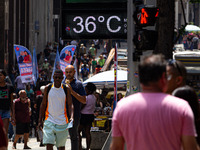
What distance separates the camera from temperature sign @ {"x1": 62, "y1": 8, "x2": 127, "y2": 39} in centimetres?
1150

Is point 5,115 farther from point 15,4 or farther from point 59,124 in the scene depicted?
point 15,4

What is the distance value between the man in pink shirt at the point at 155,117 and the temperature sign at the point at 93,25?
733cm

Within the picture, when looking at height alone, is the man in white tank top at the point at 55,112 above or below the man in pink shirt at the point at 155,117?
below

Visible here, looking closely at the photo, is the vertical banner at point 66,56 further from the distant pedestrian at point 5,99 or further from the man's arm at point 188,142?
the man's arm at point 188,142

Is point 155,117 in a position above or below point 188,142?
above

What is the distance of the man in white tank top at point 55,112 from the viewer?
9.16 meters

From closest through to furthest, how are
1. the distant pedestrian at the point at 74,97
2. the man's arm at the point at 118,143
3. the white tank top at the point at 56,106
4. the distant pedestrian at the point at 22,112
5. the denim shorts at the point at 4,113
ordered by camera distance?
the man's arm at the point at 118,143, the white tank top at the point at 56,106, the distant pedestrian at the point at 74,97, the denim shorts at the point at 4,113, the distant pedestrian at the point at 22,112

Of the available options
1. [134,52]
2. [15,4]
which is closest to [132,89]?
[134,52]

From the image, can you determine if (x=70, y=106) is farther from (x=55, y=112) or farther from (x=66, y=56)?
(x=66, y=56)

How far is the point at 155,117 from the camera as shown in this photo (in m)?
4.08

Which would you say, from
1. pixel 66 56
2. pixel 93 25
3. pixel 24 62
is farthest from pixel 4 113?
pixel 24 62

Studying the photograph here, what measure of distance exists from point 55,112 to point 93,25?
2910mm

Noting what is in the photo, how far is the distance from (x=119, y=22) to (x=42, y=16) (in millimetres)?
38174

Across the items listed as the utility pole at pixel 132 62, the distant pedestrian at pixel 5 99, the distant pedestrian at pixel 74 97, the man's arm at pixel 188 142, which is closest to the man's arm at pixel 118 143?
the man's arm at pixel 188 142
